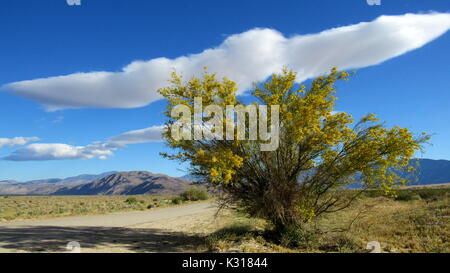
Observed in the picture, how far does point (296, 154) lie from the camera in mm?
12922

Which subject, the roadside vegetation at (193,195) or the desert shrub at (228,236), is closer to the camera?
the desert shrub at (228,236)

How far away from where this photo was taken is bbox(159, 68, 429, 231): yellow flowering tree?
1173 centimetres

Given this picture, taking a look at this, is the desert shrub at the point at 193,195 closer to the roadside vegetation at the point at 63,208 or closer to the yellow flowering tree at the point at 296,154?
the roadside vegetation at the point at 63,208

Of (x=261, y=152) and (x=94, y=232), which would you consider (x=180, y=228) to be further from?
(x=261, y=152)

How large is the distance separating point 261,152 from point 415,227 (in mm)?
8998

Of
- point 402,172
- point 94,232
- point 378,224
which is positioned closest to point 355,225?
point 378,224

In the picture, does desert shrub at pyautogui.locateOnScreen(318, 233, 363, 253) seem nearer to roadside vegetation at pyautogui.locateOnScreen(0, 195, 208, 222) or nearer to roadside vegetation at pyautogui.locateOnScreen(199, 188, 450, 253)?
roadside vegetation at pyautogui.locateOnScreen(199, 188, 450, 253)

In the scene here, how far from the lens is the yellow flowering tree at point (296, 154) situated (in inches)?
462

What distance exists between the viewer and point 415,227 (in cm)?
1523

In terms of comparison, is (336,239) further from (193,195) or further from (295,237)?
(193,195)

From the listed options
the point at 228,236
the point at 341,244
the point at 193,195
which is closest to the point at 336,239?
the point at 341,244

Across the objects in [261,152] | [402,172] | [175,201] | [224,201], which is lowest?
[175,201]

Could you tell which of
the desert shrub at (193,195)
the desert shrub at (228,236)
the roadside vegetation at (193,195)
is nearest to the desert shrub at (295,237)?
the desert shrub at (228,236)
